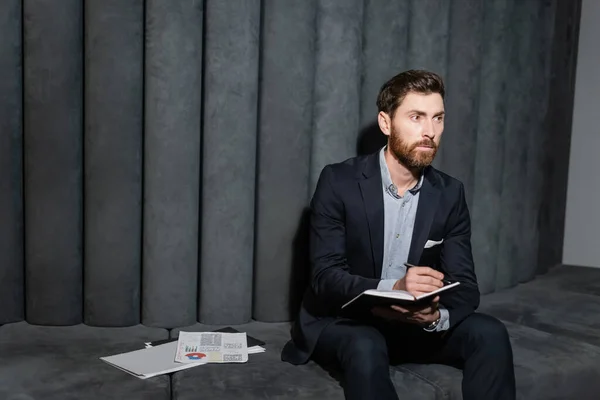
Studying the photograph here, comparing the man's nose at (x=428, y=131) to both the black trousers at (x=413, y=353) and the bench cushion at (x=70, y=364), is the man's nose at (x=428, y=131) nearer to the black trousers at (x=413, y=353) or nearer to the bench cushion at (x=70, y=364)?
the black trousers at (x=413, y=353)

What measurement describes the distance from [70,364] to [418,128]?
131cm

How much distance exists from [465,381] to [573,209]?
2.26m

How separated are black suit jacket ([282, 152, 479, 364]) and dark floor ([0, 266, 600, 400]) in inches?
7.2

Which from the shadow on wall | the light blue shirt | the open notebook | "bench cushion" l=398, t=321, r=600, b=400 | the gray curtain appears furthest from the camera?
the shadow on wall

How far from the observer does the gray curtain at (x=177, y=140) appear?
9.15 feet

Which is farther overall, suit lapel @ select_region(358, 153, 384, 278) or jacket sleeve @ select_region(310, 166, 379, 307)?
suit lapel @ select_region(358, 153, 384, 278)

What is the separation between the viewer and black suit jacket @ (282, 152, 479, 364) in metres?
2.52

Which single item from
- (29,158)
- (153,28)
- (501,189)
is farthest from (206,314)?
(501,189)

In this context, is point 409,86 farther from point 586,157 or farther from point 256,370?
point 586,157

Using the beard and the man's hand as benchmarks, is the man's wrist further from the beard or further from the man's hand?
the beard

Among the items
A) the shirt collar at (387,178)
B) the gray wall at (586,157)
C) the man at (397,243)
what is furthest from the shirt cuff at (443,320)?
the gray wall at (586,157)

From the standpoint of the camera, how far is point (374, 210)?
8.37 ft

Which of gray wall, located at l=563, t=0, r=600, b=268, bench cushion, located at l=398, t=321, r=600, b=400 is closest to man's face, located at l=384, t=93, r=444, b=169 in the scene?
bench cushion, located at l=398, t=321, r=600, b=400

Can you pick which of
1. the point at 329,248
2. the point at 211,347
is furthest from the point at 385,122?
the point at 211,347
